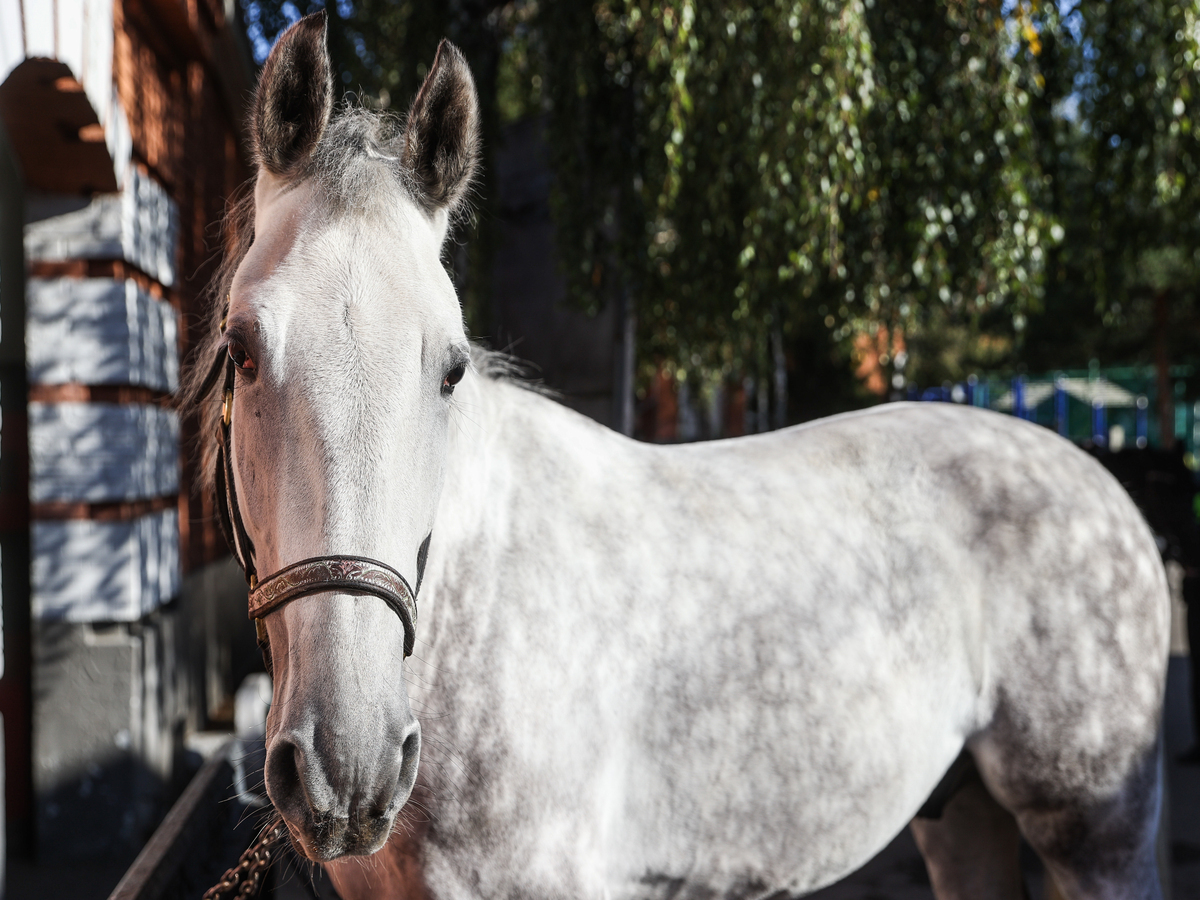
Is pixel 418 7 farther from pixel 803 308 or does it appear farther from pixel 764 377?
pixel 764 377

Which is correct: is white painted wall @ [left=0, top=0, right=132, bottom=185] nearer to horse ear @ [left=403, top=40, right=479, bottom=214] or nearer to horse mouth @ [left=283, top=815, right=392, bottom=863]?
horse ear @ [left=403, top=40, right=479, bottom=214]

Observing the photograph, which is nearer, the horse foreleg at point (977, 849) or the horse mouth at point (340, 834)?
the horse mouth at point (340, 834)

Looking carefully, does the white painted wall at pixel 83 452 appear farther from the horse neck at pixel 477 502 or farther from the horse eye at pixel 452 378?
the horse eye at pixel 452 378

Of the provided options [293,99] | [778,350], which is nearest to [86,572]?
[293,99]

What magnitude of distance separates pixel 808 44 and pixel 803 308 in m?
2.63

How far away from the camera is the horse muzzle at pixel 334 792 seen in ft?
3.39

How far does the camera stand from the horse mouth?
1060 millimetres

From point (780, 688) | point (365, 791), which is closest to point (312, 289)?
point (365, 791)

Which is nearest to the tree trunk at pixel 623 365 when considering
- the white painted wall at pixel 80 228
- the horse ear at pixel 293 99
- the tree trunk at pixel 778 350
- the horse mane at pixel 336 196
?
the tree trunk at pixel 778 350

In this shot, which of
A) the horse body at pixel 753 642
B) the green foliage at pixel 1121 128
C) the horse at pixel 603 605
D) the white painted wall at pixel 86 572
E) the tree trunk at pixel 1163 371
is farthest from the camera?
the tree trunk at pixel 1163 371

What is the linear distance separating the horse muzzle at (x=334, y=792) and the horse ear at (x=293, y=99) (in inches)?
35.1

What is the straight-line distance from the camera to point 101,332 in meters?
4.15

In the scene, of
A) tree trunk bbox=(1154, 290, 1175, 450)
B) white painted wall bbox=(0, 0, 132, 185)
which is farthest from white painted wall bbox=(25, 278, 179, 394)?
tree trunk bbox=(1154, 290, 1175, 450)

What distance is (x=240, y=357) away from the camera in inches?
49.3
